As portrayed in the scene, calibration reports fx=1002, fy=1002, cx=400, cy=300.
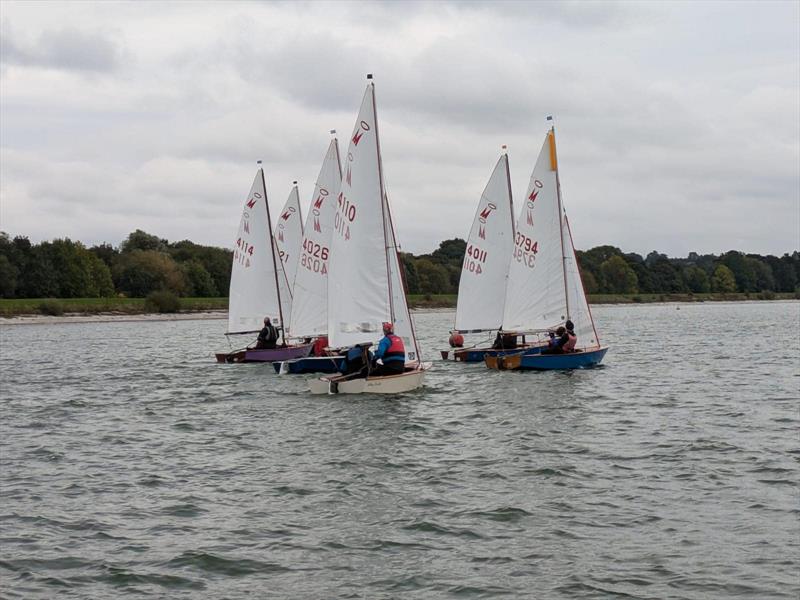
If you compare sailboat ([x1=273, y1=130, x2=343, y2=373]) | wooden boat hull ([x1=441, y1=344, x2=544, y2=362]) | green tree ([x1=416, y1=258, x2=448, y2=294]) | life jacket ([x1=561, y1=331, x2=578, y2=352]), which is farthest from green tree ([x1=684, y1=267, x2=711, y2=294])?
life jacket ([x1=561, y1=331, x2=578, y2=352])

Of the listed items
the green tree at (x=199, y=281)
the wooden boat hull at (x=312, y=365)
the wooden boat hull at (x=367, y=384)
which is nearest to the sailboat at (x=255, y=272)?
the wooden boat hull at (x=312, y=365)

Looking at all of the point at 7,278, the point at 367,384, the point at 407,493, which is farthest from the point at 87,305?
the point at 407,493

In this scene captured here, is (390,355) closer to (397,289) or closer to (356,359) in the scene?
(356,359)

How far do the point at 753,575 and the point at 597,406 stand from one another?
525 inches

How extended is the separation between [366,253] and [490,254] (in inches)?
519

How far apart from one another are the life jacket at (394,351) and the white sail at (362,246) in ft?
5.53

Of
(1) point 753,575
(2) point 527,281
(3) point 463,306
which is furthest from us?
(3) point 463,306

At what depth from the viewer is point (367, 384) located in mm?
23984

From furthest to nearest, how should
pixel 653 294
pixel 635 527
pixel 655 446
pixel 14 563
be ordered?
pixel 653 294
pixel 655 446
pixel 635 527
pixel 14 563

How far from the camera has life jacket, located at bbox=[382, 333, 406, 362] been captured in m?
24.0

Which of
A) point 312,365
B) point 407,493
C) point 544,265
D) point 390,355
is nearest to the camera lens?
point 407,493

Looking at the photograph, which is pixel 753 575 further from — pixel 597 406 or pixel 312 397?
pixel 312 397

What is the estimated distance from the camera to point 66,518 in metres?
12.7

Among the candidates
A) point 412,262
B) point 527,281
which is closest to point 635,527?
point 527,281
